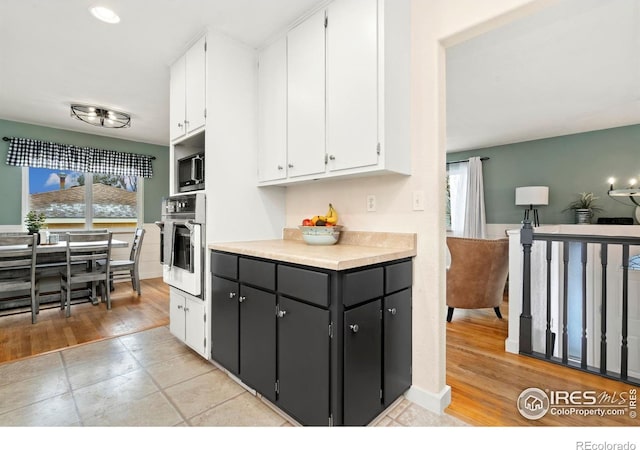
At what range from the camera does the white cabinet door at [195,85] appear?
223 centimetres

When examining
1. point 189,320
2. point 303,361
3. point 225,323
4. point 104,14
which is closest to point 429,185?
point 303,361

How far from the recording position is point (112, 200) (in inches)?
197

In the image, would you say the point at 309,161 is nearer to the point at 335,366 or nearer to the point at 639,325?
the point at 335,366

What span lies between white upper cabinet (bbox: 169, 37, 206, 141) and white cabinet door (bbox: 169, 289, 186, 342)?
1.33 m

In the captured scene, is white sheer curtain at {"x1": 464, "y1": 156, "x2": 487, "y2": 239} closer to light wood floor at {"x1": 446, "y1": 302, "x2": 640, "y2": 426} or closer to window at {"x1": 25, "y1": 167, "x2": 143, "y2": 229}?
light wood floor at {"x1": 446, "y1": 302, "x2": 640, "y2": 426}

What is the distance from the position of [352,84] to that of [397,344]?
148 centimetres

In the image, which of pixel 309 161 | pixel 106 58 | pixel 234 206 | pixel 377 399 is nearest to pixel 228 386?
pixel 377 399

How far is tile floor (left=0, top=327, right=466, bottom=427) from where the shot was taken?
5.33ft

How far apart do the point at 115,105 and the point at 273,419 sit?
3.92 meters

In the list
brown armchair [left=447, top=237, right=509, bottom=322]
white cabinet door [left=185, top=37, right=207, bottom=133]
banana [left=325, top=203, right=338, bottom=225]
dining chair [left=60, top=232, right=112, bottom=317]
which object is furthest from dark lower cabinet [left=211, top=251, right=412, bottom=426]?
dining chair [left=60, top=232, right=112, bottom=317]

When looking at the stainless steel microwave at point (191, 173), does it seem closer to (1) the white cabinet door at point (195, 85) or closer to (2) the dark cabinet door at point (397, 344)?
(1) the white cabinet door at point (195, 85)

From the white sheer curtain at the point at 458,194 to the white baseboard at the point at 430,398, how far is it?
15.3ft

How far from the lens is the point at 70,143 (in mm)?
4555
